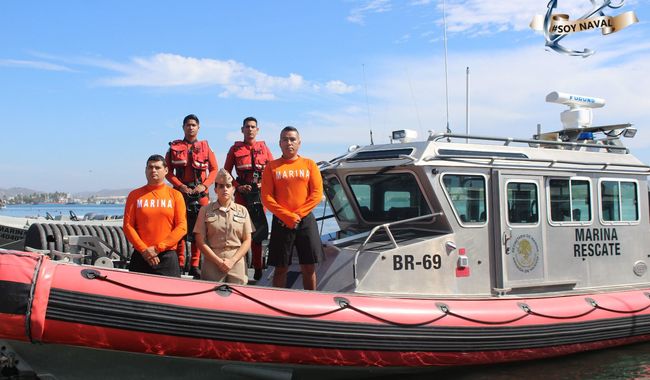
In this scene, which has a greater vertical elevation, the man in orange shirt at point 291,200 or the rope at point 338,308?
the man in orange shirt at point 291,200

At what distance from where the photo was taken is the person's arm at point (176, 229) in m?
5.12

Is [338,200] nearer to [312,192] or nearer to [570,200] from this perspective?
[312,192]

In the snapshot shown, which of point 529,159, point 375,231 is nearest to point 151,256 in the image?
point 375,231

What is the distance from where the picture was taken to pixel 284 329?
4.98m

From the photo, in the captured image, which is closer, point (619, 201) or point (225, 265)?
point (225, 265)

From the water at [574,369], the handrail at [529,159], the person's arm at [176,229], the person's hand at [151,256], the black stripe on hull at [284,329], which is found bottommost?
the water at [574,369]

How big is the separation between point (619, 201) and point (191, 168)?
4808 mm

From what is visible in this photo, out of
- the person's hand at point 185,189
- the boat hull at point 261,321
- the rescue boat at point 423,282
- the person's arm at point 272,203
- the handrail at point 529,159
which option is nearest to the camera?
the boat hull at point 261,321

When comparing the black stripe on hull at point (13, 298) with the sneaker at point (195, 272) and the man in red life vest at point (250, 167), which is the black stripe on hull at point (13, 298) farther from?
the man in red life vest at point (250, 167)

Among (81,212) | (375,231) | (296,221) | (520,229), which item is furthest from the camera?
(81,212)

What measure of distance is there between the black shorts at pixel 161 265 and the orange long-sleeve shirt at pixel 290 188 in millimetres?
919

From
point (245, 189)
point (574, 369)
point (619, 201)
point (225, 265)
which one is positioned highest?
point (245, 189)

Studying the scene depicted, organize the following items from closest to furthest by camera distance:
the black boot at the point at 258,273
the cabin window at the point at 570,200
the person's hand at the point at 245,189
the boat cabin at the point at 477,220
Result: the boat cabin at the point at 477,220 < the person's hand at the point at 245,189 < the cabin window at the point at 570,200 < the black boot at the point at 258,273

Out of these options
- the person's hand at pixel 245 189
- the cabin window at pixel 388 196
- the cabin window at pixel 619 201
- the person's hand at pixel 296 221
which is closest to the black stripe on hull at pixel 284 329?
the person's hand at pixel 296 221
